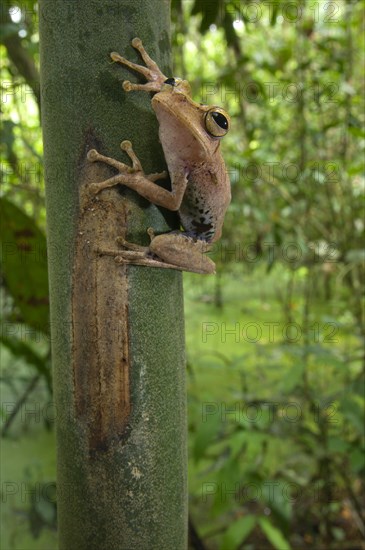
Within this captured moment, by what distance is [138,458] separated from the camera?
1.90ft

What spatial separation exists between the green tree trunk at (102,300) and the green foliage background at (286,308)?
504mm

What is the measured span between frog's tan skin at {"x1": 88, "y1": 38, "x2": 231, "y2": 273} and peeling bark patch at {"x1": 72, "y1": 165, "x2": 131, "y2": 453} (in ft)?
0.06

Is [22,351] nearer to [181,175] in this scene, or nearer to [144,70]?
[181,175]

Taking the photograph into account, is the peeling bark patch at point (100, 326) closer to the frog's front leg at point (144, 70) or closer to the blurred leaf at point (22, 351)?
the frog's front leg at point (144, 70)

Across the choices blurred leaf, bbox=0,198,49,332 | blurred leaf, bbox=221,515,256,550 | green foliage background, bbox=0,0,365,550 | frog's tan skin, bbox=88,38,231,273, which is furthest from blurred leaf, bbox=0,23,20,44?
blurred leaf, bbox=221,515,256,550

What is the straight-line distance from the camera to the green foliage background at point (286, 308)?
1.22 metres

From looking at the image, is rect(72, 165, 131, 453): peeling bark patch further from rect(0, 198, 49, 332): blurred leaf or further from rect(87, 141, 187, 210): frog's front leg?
rect(0, 198, 49, 332): blurred leaf

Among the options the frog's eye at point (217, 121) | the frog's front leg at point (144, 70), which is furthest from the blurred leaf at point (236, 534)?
the frog's front leg at point (144, 70)

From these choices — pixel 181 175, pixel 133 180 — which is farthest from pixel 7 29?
pixel 133 180

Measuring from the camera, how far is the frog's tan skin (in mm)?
568

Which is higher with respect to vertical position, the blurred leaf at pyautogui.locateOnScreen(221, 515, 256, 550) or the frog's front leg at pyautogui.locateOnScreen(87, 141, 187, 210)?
the frog's front leg at pyautogui.locateOnScreen(87, 141, 187, 210)

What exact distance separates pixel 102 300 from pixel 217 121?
0.31 meters

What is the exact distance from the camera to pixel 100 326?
56 centimetres

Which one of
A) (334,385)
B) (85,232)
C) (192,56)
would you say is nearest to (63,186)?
(85,232)
